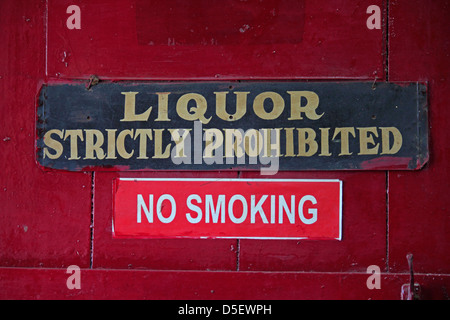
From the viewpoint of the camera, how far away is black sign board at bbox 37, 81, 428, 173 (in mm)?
1731

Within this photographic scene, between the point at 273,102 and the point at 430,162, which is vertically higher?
the point at 273,102

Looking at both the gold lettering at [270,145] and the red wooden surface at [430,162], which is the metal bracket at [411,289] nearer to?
→ the red wooden surface at [430,162]

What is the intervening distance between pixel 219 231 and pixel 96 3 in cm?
127

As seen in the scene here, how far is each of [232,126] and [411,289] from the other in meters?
1.09

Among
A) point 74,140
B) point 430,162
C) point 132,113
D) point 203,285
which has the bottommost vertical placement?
point 203,285

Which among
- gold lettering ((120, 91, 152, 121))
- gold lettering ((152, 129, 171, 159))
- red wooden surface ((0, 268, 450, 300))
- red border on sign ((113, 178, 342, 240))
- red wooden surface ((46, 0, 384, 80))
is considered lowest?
red wooden surface ((0, 268, 450, 300))

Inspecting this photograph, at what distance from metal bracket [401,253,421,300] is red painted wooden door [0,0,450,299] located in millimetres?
33

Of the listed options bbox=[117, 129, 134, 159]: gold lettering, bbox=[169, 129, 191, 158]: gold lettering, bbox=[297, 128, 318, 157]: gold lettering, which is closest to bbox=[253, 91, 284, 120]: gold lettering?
bbox=[297, 128, 318, 157]: gold lettering

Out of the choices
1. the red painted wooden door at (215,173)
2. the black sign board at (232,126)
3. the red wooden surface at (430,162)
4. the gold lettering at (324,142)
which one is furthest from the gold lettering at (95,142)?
the red wooden surface at (430,162)

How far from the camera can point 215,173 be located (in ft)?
5.82

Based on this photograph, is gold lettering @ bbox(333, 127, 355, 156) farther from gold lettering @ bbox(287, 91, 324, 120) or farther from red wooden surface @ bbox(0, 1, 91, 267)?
red wooden surface @ bbox(0, 1, 91, 267)

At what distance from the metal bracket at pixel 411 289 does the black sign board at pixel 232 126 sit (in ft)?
1.46

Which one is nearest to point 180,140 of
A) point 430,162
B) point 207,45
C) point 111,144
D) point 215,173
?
point 215,173

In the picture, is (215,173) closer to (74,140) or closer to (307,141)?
(307,141)
